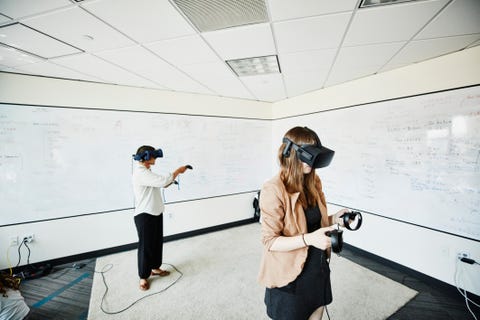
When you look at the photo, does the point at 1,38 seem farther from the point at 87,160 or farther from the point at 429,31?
the point at 429,31

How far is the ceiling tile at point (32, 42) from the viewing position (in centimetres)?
147

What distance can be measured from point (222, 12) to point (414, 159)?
8.39ft

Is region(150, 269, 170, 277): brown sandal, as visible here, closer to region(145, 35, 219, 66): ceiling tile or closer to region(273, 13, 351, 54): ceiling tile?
region(145, 35, 219, 66): ceiling tile

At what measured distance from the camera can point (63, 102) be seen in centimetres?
256

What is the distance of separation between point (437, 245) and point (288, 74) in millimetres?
2627

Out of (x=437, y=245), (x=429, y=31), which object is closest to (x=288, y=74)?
(x=429, y=31)

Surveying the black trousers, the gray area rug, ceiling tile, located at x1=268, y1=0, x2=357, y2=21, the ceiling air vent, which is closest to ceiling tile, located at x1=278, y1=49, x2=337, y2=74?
ceiling tile, located at x1=268, y1=0, x2=357, y2=21

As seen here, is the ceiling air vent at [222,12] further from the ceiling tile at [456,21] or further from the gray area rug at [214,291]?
the gray area rug at [214,291]

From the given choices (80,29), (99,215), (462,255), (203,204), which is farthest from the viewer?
(203,204)

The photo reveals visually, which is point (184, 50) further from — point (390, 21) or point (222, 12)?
point (390, 21)

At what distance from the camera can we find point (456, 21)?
1421 millimetres

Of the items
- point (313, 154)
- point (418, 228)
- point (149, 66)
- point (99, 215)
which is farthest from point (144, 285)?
point (418, 228)

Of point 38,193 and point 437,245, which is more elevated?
point 38,193

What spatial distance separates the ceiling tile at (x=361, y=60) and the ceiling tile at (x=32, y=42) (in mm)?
2633
